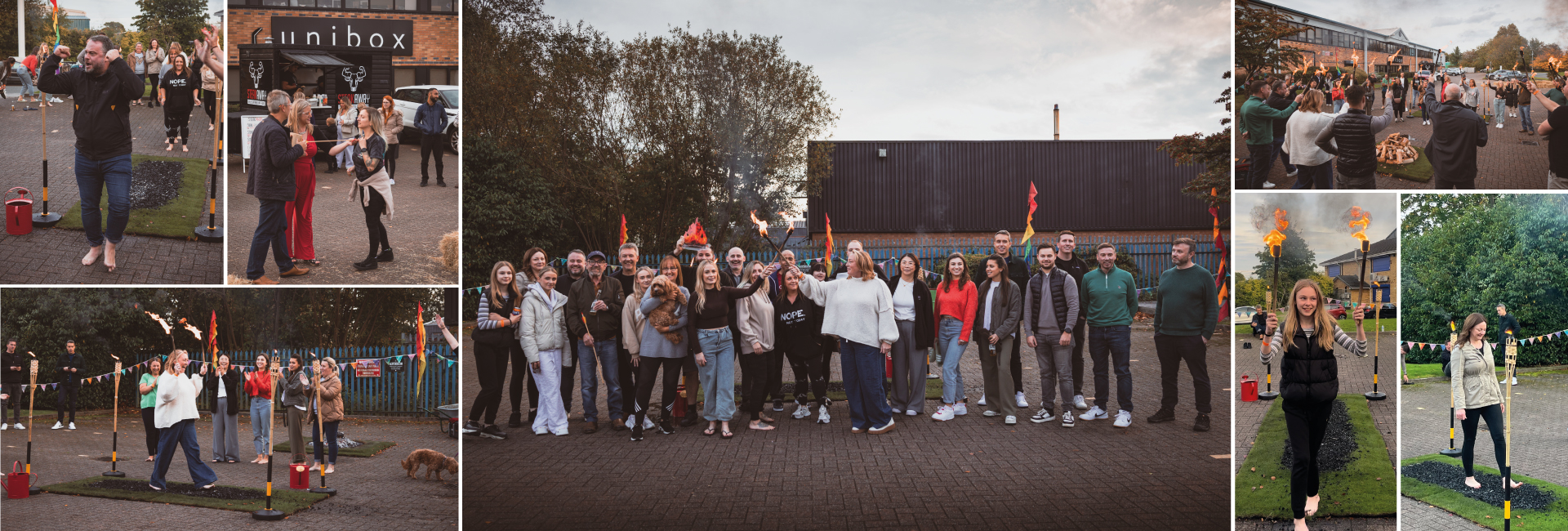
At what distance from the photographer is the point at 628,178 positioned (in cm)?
1140

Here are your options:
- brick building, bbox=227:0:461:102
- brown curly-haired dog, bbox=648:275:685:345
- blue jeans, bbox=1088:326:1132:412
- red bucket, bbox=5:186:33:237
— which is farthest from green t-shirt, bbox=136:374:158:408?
blue jeans, bbox=1088:326:1132:412

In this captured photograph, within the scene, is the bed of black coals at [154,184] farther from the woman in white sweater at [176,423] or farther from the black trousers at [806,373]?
the black trousers at [806,373]

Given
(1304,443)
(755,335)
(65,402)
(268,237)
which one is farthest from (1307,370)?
Answer: (65,402)

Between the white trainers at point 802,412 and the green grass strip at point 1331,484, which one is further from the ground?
the green grass strip at point 1331,484

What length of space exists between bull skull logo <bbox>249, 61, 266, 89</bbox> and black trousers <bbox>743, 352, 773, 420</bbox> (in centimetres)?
366

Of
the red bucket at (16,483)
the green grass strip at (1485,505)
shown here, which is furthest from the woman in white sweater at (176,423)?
the green grass strip at (1485,505)

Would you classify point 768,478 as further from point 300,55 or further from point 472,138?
point 472,138

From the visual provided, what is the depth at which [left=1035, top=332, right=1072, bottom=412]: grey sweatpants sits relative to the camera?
259 inches

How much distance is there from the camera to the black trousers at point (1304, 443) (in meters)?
4.30

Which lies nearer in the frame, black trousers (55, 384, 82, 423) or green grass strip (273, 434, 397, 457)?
black trousers (55, 384, 82, 423)

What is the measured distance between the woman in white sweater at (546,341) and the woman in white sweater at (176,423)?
218cm

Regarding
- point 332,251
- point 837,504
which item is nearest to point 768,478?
point 837,504

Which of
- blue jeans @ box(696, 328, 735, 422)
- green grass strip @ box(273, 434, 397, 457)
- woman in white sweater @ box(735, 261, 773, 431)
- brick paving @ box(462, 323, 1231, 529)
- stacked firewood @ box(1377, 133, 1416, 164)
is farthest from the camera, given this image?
green grass strip @ box(273, 434, 397, 457)

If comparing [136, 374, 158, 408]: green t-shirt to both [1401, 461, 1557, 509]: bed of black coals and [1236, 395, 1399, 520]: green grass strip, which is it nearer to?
[1236, 395, 1399, 520]: green grass strip
